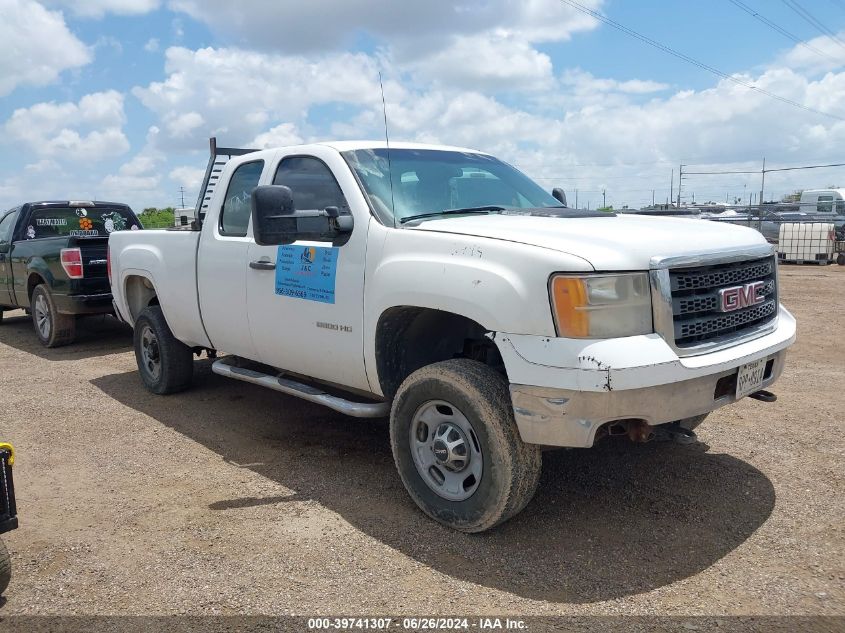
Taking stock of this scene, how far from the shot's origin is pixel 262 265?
461 centimetres

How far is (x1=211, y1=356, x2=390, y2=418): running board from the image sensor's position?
4.06 meters

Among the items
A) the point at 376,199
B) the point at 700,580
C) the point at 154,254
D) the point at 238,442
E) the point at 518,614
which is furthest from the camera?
the point at 154,254

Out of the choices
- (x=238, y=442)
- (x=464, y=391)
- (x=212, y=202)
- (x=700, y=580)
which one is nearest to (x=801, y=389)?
(x=700, y=580)

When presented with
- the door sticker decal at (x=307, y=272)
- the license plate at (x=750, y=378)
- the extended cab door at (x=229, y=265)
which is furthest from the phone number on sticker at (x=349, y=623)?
the extended cab door at (x=229, y=265)

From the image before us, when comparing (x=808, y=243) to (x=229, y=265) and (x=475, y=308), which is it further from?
(x=475, y=308)

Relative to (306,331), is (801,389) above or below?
below

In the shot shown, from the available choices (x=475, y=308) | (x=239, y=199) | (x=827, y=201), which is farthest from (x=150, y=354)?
(x=827, y=201)

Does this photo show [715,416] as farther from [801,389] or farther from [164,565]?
[164,565]

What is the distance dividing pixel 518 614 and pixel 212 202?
371cm

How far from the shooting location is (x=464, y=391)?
11.1 feet

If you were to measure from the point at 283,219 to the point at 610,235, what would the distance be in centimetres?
170

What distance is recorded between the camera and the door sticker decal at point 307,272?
414cm

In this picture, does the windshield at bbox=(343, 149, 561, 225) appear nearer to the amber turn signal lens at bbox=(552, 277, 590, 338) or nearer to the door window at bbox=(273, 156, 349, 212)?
the door window at bbox=(273, 156, 349, 212)

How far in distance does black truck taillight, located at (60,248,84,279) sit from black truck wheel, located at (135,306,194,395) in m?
2.70
